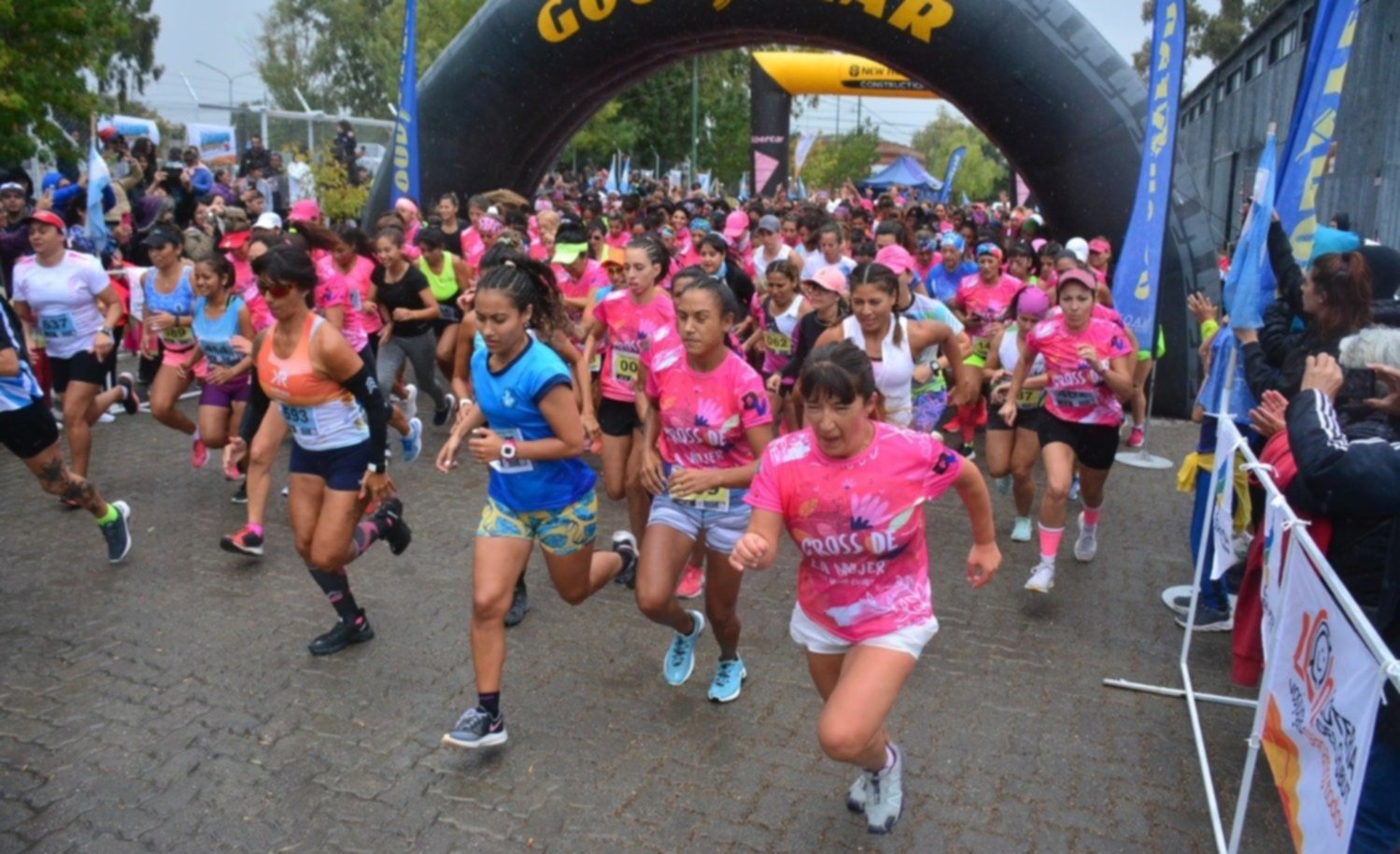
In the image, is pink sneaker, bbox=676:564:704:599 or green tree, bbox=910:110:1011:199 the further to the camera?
green tree, bbox=910:110:1011:199

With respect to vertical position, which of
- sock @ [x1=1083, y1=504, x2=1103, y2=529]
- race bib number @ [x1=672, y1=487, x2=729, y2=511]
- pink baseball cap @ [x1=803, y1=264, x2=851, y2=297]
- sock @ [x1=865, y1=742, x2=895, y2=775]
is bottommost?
sock @ [x1=865, y1=742, x2=895, y2=775]

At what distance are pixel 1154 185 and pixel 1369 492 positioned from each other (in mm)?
6199

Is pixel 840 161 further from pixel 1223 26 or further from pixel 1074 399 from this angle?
pixel 1074 399

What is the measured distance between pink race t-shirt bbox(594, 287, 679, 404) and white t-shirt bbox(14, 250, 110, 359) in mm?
3516

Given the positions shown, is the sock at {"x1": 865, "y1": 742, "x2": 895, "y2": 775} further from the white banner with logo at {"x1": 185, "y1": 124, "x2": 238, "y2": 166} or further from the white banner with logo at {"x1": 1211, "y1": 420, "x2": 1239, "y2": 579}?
the white banner with logo at {"x1": 185, "y1": 124, "x2": 238, "y2": 166}

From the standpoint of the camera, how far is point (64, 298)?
284 inches

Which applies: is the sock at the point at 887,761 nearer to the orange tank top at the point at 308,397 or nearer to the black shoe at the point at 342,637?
the black shoe at the point at 342,637

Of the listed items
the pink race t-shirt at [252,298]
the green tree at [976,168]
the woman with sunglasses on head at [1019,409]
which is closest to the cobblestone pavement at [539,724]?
the woman with sunglasses on head at [1019,409]

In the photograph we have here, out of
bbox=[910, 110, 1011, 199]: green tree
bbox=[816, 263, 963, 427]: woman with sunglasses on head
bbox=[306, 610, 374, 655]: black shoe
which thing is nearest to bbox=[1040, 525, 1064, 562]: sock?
bbox=[816, 263, 963, 427]: woman with sunglasses on head

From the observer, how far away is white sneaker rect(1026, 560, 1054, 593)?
A: 5.77 meters

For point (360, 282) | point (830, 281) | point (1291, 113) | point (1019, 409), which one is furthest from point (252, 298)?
point (1291, 113)

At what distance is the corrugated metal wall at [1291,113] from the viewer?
14039 millimetres

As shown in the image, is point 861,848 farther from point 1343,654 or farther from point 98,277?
point 98,277

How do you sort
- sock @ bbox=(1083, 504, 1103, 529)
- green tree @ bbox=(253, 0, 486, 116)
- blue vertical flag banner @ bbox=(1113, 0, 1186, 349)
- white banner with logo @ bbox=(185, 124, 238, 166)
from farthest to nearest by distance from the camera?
green tree @ bbox=(253, 0, 486, 116) → white banner with logo @ bbox=(185, 124, 238, 166) → blue vertical flag banner @ bbox=(1113, 0, 1186, 349) → sock @ bbox=(1083, 504, 1103, 529)
